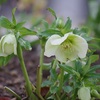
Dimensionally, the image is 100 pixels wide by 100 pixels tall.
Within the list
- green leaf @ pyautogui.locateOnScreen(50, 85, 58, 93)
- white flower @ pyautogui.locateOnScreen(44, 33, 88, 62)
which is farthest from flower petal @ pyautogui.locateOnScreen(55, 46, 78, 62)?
green leaf @ pyautogui.locateOnScreen(50, 85, 58, 93)

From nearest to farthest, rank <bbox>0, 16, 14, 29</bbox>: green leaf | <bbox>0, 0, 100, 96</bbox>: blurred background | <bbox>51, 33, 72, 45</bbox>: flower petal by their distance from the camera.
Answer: <bbox>51, 33, 72, 45</bbox>: flower petal
<bbox>0, 16, 14, 29</bbox>: green leaf
<bbox>0, 0, 100, 96</bbox>: blurred background

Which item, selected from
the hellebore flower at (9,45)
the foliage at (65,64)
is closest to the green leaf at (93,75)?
the foliage at (65,64)

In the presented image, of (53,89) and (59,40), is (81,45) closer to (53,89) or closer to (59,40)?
(59,40)

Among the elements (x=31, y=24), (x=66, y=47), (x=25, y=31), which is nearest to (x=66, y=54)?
(x=66, y=47)

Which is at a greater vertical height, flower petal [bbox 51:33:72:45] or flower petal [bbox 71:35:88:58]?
flower petal [bbox 51:33:72:45]

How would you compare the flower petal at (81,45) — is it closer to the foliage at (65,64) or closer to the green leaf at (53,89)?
the foliage at (65,64)

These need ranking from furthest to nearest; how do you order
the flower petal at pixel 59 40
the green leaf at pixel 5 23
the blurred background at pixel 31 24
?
the blurred background at pixel 31 24 < the green leaf at pixel 5 23 < the flower petal at pixel 59 40

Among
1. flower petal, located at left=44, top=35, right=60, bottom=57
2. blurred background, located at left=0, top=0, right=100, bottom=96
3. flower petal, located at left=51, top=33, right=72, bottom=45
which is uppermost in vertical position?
flower petal, located at left=51, top=33, right=72, bottom=45

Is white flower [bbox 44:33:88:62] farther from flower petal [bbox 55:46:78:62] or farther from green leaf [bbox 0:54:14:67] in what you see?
green leaf [bbox 0:54:14:67]

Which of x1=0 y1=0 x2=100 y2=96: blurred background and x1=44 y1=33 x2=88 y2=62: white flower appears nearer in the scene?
x1=44 y1=33 x2=88 y2=62: white flower
